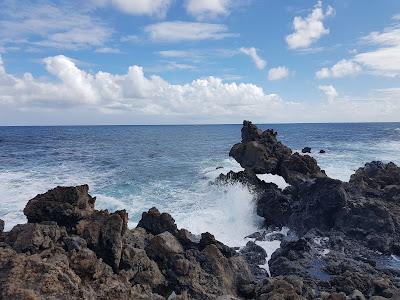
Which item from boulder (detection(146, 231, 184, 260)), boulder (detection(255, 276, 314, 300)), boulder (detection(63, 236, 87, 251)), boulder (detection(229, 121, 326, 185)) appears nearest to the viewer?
boulder (detection(255, 276, 314, 300))

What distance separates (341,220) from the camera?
2894cm

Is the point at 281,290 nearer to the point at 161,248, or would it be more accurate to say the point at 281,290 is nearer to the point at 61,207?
the point at 161,248

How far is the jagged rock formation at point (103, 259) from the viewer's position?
36.1 ft

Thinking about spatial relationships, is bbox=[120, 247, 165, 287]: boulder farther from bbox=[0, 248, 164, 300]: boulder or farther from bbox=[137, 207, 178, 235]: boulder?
bbox=[137, 207, 178, 235]: boulder

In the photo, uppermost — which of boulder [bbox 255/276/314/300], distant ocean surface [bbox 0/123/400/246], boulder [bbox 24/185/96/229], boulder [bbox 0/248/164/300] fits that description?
boulder [bbox 24/185/96/229]

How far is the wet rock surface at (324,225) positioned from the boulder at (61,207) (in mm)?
8152

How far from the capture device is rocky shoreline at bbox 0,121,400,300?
12344 millimetres

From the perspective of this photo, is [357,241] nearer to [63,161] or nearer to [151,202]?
[151,202]

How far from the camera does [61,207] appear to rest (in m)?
16.8

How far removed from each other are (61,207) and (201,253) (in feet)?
20.7

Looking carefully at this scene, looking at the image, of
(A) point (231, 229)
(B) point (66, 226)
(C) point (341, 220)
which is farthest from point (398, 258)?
(B) point (66, 226)

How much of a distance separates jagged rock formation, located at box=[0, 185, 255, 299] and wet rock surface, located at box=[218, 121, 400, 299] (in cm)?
241

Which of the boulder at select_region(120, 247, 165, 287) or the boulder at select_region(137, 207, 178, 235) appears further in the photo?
the boulder at select_region(137, 207, 178, 235)

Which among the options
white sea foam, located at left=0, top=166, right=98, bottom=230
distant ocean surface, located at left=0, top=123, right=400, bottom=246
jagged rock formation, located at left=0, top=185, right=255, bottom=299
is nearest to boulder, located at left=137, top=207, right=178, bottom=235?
jagged rock formation, located at left=0, top=185, right=255, bottom=299
